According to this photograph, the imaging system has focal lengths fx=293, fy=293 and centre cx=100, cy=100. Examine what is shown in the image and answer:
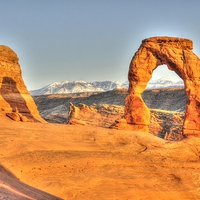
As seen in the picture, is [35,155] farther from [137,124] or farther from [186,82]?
[186,82]

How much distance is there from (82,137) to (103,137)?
106cm

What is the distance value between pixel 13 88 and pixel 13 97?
0.94m

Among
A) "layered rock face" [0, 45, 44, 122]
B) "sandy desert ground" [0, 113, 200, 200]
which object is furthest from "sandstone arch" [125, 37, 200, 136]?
"layered rock face" [0, 45, 44, 122]

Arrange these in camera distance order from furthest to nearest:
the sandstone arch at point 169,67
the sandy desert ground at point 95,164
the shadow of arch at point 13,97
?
the shadow of arch at point 13,97, the sandstone arch at point 169,67, the sandy desert ground at point 95,164

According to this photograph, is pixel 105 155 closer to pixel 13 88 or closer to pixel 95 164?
pixel 95 164

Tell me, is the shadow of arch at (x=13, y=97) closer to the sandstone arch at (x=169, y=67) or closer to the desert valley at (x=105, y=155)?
the desert valley at (x=105, y=155)

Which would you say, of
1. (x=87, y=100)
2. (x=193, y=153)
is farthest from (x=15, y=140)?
(x=87, y=100)

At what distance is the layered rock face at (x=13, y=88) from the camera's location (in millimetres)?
A: 20750

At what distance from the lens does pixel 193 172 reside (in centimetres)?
1205

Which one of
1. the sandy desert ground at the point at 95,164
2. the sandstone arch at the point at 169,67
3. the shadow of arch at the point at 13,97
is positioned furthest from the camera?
the shadow of arch at the point at 13,97

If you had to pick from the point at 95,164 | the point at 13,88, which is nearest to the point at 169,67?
the point at 95,164

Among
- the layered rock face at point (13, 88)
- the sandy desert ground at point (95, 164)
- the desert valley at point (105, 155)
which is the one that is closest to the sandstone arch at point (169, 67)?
the desert valley at point (105, 155)

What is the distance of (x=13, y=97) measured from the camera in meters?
21.2

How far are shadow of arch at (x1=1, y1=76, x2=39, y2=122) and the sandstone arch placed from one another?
7811mm
